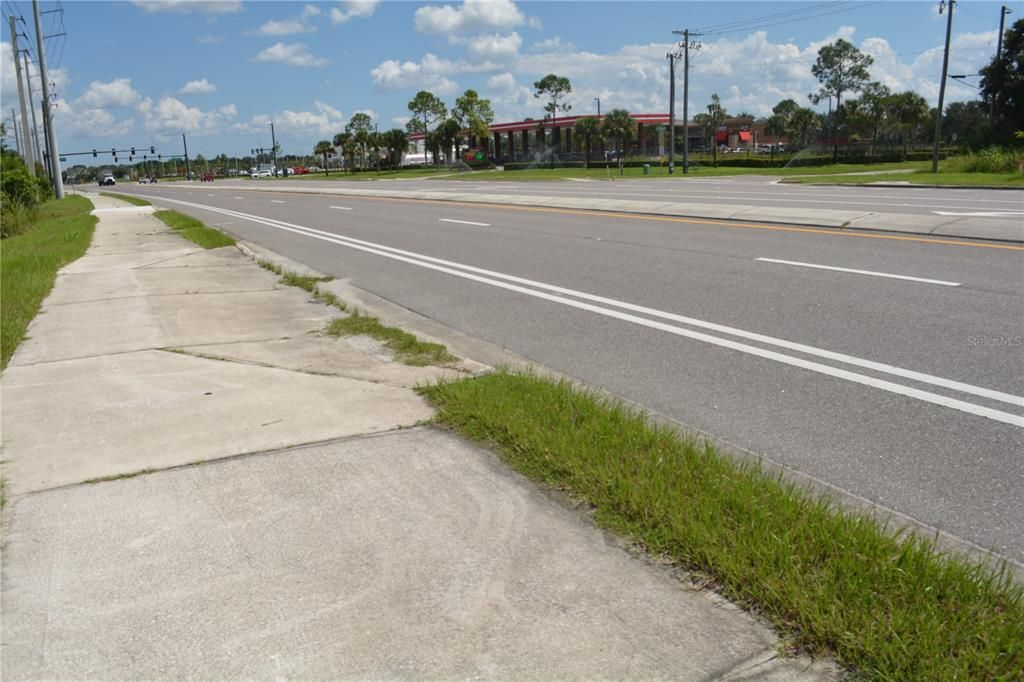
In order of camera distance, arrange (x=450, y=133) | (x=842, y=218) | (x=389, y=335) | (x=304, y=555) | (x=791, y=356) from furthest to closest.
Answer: (x=450, y=133), (x=842, y=218), (x=389, y=335), (x=791, y=356), (x=304, y=555)

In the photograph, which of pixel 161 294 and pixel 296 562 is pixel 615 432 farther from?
pixel 161 294

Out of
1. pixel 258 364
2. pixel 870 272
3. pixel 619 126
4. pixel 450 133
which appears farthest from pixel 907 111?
pixel 258 364

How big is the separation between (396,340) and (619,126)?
7375 cm

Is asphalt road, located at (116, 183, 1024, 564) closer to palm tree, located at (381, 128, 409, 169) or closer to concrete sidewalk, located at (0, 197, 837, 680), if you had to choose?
concrete sidewalk, located at (0, 197, 837, 680)

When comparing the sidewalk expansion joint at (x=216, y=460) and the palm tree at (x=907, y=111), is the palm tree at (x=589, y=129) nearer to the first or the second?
the palm tree at (x=907, y=111)

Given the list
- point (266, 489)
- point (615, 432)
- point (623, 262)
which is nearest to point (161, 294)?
point (623, 262)

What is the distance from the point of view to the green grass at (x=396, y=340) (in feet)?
A: 20.9

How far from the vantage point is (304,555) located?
3320 mm

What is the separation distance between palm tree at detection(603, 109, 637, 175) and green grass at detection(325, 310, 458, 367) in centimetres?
7105

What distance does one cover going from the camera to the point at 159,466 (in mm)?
4316

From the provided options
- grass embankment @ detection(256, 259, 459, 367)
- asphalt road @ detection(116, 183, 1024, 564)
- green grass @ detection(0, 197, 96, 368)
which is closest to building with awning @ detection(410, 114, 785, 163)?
green grass @ detection(0, 197, 96, 368)

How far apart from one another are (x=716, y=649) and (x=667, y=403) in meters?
2.77

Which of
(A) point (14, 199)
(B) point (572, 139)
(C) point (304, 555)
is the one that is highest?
(B) point (572, 139)

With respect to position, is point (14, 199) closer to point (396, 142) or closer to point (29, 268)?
point (29, 268)
